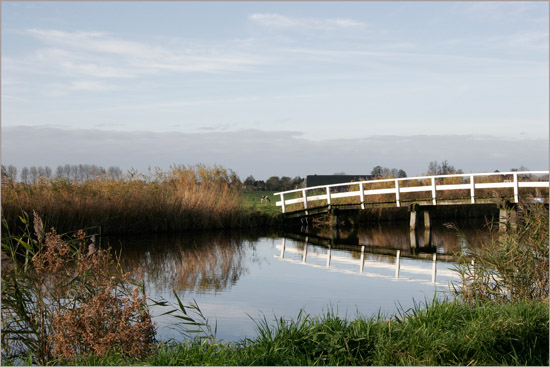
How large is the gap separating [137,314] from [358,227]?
63.3 ft

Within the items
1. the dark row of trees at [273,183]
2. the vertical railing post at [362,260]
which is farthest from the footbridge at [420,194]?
the dark row of trees at [273,183]

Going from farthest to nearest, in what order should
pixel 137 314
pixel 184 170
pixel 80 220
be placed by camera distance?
pixel 184 170 < pixel 80 220 < pixel 137 314

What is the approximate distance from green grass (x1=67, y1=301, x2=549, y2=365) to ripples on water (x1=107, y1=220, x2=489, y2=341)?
1.22 metres

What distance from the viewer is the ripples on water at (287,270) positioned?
374 inches

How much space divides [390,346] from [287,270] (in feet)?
29.1

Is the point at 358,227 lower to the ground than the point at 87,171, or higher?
lower

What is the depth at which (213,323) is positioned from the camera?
27.0 ft

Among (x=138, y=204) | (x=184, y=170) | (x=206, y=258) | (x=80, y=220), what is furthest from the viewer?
(x=184, y=170)

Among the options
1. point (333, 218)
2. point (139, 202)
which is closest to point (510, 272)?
point (139, 202)

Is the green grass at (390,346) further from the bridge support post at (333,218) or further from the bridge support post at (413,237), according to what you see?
the bridge support post at (333,218)

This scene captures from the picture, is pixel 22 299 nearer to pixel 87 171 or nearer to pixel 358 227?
pixel 87 171

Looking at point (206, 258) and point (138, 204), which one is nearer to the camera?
point (206, 258)

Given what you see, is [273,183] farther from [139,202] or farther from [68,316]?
[68,316]

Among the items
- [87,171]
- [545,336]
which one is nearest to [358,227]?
[87,171]
